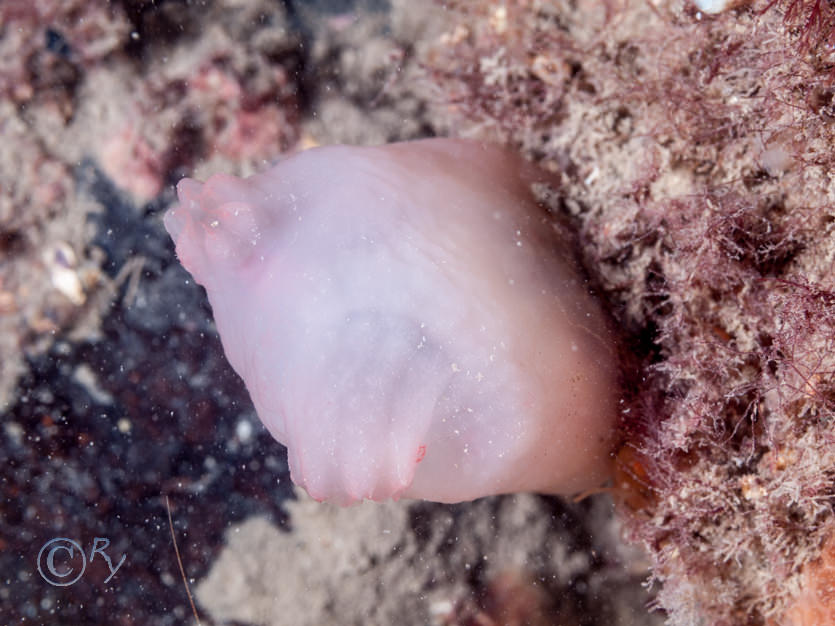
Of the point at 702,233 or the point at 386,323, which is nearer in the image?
the point at 386,323

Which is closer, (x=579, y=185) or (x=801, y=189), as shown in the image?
(x=801, y=189)

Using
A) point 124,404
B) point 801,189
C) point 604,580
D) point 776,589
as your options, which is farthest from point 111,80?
point 776,589

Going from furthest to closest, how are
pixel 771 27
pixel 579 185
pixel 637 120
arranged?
pixel 579 185 → pixel 637 120 → pixel 771 27

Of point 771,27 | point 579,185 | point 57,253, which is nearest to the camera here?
point 771,27

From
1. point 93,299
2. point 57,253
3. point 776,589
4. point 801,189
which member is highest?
point 801,189

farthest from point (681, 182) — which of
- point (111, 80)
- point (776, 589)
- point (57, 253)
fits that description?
point (57, 253)

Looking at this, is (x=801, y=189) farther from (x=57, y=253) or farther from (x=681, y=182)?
(x=57, y=253)

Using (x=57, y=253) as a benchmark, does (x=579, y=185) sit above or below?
above

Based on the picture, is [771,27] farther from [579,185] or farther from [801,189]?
[579,185]
